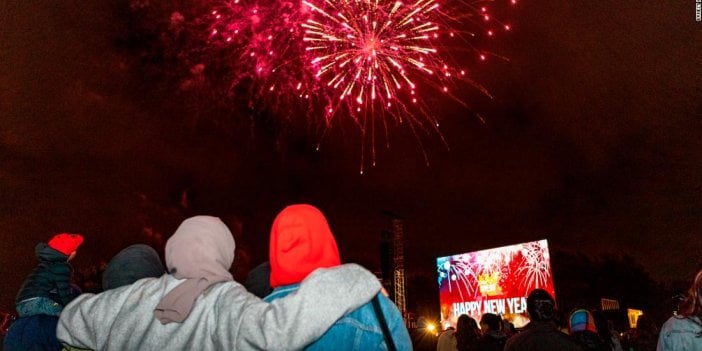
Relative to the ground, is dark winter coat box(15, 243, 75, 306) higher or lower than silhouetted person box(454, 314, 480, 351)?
higher

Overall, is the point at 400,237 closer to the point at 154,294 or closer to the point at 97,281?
the point at 154,294

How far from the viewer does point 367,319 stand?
1884 mm

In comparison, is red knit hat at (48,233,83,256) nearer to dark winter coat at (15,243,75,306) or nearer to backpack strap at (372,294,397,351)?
dark winter coat at (15,243,75,306)

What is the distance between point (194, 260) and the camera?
6.65 ft

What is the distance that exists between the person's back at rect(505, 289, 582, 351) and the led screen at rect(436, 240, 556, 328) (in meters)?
14.4

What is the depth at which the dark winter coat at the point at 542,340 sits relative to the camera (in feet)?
9.93

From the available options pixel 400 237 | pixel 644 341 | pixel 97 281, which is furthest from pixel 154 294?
pixel 97 281

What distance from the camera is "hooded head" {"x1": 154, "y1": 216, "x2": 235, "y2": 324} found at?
190 cm

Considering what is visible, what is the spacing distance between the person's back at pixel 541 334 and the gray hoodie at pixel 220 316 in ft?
5.76

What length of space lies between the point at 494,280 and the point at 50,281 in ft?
58.2

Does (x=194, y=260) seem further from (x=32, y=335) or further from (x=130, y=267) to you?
(x=32, y=335)

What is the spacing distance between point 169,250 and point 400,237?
19827mm

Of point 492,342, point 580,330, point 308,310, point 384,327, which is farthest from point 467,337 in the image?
point 308,310

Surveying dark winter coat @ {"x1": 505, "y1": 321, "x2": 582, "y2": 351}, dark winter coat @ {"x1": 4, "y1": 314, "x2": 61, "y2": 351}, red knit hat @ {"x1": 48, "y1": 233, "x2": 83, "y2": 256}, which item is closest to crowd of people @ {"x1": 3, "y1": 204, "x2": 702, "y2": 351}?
dark winter coat @ {"x1": 4, "y1": 314, "x2": 61, "y2": 351}
